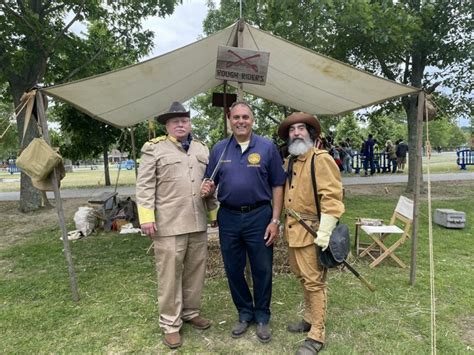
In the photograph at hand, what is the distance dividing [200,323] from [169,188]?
122cm

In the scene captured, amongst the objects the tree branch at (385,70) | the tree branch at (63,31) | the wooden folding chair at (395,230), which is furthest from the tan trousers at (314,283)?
the tree branch at (385,70)

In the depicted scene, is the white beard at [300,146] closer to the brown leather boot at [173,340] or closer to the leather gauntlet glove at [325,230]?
the leather gauntlet glove at [325,230]

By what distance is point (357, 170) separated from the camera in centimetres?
1728

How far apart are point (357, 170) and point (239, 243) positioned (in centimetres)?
1569

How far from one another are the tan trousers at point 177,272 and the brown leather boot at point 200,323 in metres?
0.14

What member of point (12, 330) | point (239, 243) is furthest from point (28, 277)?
point (239, 243)

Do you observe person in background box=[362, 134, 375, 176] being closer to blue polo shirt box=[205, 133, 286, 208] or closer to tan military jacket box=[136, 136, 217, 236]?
blue polo shirt box=[205, 133, 286, 208]

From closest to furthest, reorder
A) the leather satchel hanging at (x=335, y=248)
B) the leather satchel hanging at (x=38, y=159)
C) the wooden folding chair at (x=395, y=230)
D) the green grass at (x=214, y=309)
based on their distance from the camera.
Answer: the leather satchel hanging at (x=335, y=248) < the green grass at (x=214, y=309) < the leather satchel hanging at (x=38, y=159) < the wooden folding chair at (x=395, y=230)

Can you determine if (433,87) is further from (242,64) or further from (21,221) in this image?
(21,221)

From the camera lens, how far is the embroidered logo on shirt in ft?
8.70

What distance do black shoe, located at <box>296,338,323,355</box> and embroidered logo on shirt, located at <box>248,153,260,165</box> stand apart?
55.1 inches

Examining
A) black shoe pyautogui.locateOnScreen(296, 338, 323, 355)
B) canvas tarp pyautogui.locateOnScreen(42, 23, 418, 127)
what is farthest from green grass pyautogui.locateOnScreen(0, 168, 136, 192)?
black shoe pyautogui.locateOnScreen(296, 338, 323, 355)

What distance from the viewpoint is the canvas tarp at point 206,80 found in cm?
353

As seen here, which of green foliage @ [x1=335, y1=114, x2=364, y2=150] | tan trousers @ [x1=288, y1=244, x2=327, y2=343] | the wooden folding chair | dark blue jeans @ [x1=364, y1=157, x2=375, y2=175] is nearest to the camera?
tan trousers @ [x1=288, y1=244, x2=327, y2=343]
